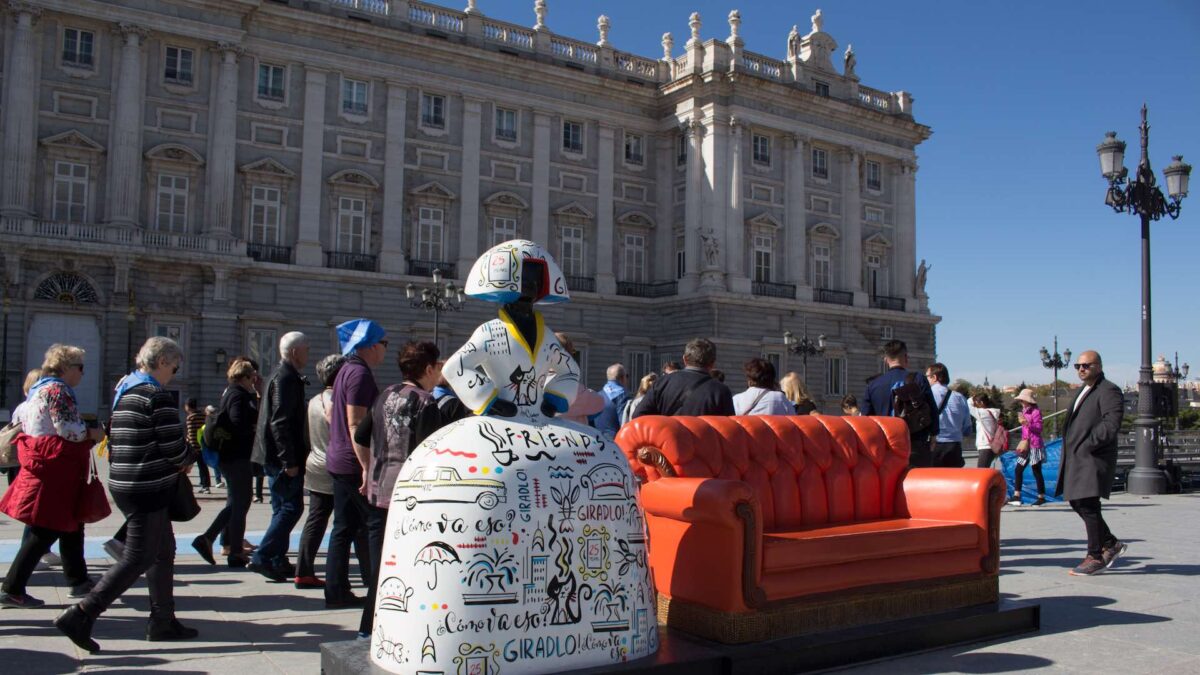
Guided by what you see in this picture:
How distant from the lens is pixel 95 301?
25.0 m

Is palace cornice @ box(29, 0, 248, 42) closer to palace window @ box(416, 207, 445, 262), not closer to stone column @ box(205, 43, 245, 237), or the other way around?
stone column @ box(205, 43, 245, 237)

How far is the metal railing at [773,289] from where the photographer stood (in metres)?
34.9

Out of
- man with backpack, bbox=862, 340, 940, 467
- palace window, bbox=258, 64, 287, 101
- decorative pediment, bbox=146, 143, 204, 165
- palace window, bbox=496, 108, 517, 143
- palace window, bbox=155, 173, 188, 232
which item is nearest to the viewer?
man with backpack, bbox=862, 340, 940, 467

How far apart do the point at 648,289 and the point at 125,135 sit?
1711 centimetres

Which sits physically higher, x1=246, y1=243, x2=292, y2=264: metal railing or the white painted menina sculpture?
x1=246, y1=243, x2=292, y2=264: metal railing

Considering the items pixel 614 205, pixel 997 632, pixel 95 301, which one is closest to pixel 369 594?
pixel 997 632

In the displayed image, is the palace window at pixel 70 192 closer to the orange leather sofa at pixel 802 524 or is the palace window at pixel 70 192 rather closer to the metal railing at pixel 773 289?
the metal railing at pixel 773 289

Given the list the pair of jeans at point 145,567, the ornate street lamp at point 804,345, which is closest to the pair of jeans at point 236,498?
the pair of jeans at point 145,567

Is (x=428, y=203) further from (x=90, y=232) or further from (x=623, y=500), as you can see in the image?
(x=623, y=500)

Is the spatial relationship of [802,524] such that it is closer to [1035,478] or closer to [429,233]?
[1035,478]

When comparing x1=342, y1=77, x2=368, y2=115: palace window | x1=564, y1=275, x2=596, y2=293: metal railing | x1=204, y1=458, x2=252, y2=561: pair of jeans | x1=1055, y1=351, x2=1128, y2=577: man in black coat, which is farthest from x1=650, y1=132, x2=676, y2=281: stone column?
x1=204, y1=458, x2=252, y2=561: pair of jeans

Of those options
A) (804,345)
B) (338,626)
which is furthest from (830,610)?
(804,345)

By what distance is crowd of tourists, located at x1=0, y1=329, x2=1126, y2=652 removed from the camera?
5.04 metres

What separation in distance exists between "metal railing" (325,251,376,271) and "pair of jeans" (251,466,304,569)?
884 inches
